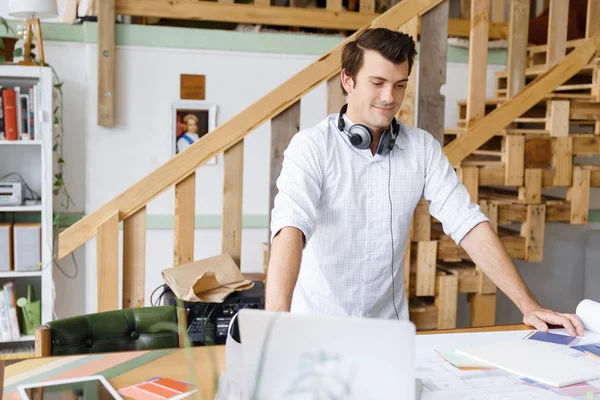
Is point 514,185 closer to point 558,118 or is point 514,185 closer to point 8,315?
point 558,118

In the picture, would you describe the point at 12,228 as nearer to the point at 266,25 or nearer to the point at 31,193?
the point at 31,193

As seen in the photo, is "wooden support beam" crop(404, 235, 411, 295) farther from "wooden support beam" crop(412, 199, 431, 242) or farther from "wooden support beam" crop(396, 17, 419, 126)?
"wooden support beam" crop(396, 17, 419, 126)

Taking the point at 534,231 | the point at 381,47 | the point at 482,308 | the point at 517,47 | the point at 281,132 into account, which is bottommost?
the point at 482,308

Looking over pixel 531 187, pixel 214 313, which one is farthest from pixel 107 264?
pixel 531 187

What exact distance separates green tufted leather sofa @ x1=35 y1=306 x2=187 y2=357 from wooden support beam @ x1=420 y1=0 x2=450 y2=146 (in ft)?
5.24

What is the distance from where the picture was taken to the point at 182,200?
2816mm

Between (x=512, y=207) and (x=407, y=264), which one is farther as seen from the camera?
(x=512, y=207)

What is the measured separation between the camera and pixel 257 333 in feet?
3.40

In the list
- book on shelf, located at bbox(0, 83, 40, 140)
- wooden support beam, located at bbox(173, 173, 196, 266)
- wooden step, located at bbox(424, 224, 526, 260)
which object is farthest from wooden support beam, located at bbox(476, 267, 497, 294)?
book on shelf, located at bbox(0, 83, 40, 140)

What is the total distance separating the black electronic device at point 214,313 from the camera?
2.78m

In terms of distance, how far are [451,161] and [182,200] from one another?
1237mm

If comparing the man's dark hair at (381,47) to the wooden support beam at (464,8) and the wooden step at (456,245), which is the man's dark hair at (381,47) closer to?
the wooden step at (456,245)

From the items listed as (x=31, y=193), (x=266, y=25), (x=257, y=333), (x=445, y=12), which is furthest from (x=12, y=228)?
(x=257, y=333)

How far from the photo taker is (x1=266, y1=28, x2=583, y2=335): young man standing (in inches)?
78.1
